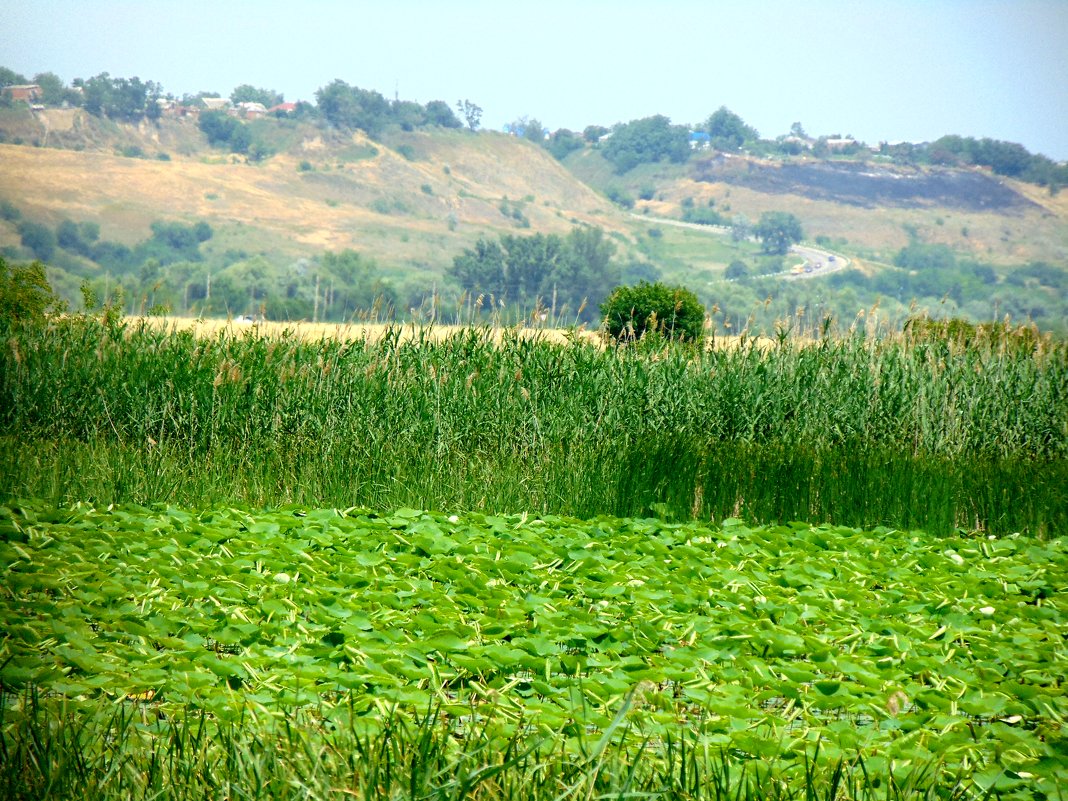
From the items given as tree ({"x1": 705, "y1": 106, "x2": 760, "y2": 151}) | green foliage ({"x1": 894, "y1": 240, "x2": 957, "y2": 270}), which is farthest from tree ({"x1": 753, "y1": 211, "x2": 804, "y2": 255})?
tree ({"x1": 705, "y1": 106, "x2": 760, "y2": 151})

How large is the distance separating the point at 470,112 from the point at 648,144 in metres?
27.0

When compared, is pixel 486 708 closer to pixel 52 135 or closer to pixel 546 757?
pixel 546 757

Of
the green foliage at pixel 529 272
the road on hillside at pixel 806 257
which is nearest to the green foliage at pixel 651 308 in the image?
the green foliage at pixel 529 272

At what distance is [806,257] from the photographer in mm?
100438

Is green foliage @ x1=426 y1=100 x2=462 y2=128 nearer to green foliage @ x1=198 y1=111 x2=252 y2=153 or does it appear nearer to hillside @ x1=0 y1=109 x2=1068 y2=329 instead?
hillside @ x1=0 y1=109 x2=1068 y2=329

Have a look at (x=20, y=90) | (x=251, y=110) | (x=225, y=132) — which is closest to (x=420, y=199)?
(x=225, y=132)

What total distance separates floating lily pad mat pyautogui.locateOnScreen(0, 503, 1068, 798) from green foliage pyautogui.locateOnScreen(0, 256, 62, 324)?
29.9 ft

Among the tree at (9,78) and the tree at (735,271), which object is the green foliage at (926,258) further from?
the tree at (9,78)

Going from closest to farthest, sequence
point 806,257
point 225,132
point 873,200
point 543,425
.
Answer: point 543,425, point 806,257, point 225,132, point 873,200

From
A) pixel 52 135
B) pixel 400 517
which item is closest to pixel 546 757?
pixel 400 517

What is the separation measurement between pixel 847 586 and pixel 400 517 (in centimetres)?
238

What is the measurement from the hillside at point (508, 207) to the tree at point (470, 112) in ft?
30.4

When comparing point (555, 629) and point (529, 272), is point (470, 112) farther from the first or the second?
point (555, 629)

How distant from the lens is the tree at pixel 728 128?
142 m
